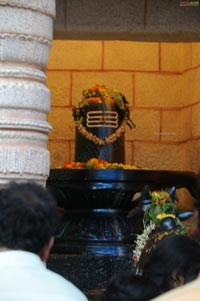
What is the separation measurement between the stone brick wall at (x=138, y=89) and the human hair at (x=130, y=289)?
7784 mm

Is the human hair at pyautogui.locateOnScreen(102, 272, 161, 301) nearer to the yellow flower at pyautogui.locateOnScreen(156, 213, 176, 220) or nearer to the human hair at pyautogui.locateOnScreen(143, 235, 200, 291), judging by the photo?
the human hair at pyautogui.locateOnScreen(143, 235, 200, 291)

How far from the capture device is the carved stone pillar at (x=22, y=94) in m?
6.19

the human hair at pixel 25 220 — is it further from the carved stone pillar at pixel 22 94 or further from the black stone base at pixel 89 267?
the black stone base at pixel 89 267

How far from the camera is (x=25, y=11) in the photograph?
20.8 ft

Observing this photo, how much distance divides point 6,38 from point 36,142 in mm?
629

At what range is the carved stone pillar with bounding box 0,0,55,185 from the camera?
6188 millimetres

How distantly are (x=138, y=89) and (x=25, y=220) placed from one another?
27.1ft

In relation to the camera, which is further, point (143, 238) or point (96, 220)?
point (96, 220)

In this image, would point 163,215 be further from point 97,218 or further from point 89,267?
point 97,218

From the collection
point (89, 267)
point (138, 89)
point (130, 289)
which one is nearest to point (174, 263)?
point (130, 289)

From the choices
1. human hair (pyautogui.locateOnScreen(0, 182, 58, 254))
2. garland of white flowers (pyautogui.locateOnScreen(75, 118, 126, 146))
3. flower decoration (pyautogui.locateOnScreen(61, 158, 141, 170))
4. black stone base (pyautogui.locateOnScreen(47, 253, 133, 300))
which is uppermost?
garland of white flowers (pyautogui.locateOnScreen(75, 118, 126, 146))

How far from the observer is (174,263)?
3553 mm

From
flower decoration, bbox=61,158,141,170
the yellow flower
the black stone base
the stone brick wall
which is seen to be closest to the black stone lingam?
the black stone base

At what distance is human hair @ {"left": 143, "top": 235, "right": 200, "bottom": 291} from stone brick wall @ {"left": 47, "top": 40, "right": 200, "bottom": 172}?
7548mm
